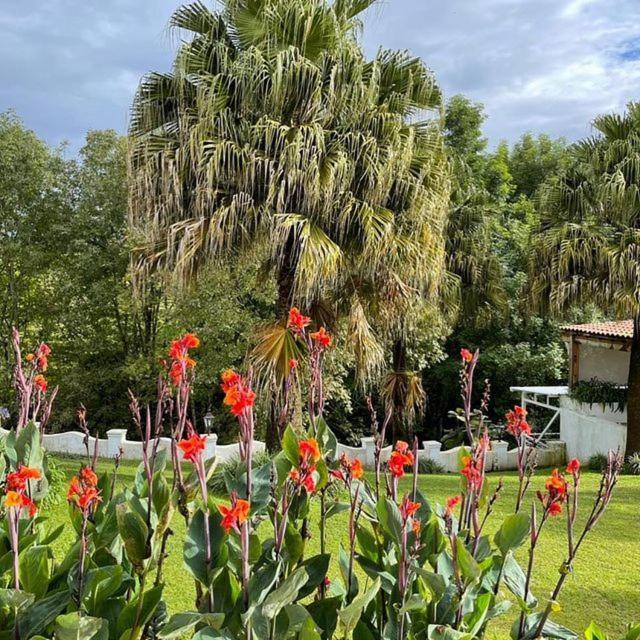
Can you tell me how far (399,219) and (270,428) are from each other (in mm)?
2894

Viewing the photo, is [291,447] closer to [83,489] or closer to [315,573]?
[315,573]

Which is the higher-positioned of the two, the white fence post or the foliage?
the foliage

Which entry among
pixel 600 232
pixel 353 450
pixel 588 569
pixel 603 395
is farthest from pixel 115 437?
pixel 603 395

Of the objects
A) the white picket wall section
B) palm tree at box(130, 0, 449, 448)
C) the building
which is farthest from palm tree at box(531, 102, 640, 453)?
palm tree at box(130, 0, 449, 448)

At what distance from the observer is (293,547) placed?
1666 millimetres

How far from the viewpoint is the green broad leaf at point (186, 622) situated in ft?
4.45

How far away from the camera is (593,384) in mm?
13375

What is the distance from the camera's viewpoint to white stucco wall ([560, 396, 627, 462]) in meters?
12.5

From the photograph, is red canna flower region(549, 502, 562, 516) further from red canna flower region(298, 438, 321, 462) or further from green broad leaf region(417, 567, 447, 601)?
red canna flower region(298, 438, 321, 462)

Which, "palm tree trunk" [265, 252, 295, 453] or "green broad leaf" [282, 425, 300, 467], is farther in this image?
"palm tree trunk" [265, 252, 295, 453]

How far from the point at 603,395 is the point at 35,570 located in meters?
13.3

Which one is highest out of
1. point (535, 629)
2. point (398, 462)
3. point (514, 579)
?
point (398, 462)

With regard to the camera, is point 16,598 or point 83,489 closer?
point 16,598

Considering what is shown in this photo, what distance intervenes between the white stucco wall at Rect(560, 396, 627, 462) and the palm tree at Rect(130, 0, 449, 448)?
7286mm
